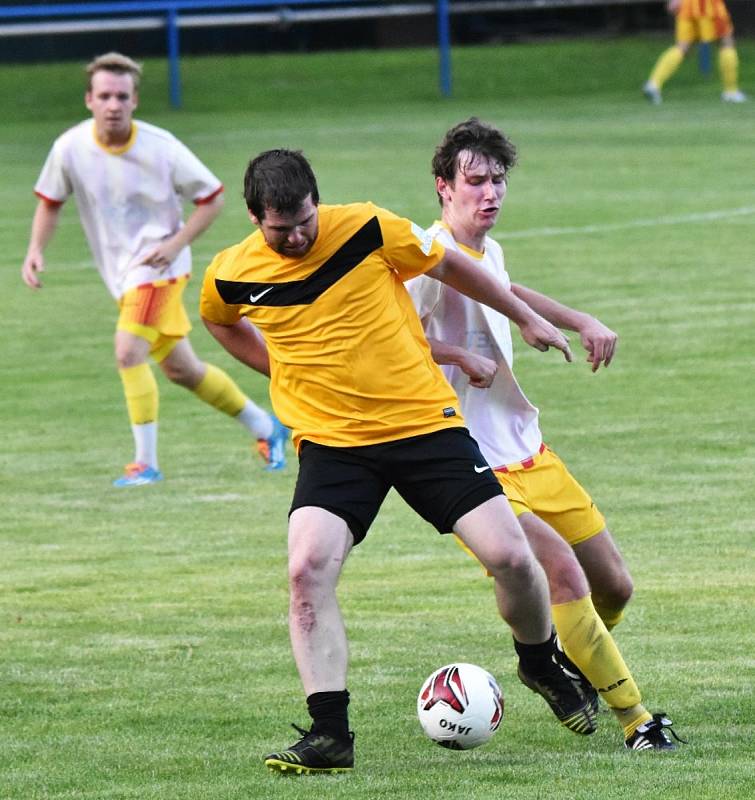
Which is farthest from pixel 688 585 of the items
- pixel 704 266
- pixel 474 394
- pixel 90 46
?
pixel 90 46

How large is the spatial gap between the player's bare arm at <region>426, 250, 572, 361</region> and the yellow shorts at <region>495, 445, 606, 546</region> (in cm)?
46

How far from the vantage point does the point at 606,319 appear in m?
15.5

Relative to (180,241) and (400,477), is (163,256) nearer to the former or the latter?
(180,241)

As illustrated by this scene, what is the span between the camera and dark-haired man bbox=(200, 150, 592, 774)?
5691mm

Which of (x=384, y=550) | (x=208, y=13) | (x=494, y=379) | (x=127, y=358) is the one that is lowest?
(x=208, y=13)

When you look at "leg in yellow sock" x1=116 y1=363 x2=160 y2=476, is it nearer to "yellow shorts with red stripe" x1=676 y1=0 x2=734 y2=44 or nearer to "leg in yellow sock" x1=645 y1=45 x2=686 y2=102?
"leg in yellow sock" x1=645 y1=45 x2=686 y2=102

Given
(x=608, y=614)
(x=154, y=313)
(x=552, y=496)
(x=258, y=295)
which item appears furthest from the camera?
(x=154, y=313)

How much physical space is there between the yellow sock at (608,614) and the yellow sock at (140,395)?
4929 millimetres

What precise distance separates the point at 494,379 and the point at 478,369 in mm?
333

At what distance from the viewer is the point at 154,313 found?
10914 mm

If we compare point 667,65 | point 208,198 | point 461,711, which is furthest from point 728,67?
point 461,711

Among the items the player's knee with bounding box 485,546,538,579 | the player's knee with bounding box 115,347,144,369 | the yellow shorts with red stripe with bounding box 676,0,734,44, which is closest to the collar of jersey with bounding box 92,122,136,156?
the player's knee with bounding box 115,347,144,369

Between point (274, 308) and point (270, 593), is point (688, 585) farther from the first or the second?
point (274, 308)

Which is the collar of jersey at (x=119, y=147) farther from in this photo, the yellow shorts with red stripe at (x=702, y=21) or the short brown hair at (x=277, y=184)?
the yellow shorts with red stripe at (x=702, y=21)
